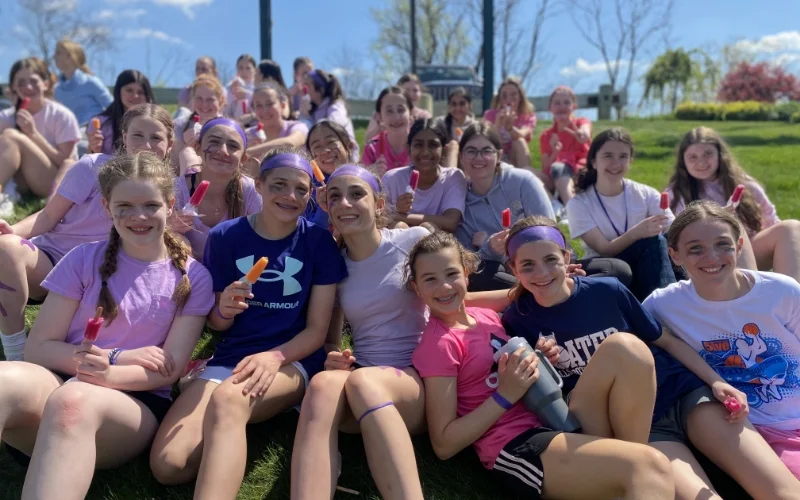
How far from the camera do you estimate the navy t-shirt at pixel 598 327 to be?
3.12 metres

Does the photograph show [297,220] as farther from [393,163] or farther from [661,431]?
[393,163]

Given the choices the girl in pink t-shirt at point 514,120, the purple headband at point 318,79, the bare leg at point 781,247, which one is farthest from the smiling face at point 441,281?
the purple headband at point 318,79

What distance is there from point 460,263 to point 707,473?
4.89ft

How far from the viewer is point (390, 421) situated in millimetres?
2771

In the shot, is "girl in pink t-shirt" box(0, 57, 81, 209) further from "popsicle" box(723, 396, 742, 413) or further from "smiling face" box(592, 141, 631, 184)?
"popsicle" box(723, 396, 742, 413)

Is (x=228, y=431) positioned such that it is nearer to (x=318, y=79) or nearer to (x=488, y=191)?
(x=488, y=191)

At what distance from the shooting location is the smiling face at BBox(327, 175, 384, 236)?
339cm

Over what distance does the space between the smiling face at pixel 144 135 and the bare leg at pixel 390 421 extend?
2.12 metres

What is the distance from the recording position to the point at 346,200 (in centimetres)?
339

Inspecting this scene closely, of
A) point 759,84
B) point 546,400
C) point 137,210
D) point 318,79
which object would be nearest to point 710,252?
point 546,400

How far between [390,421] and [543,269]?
1.03 metres

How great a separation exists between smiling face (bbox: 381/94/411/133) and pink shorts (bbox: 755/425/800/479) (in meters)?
3.95

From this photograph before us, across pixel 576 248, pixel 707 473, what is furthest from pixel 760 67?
pixel 707 473

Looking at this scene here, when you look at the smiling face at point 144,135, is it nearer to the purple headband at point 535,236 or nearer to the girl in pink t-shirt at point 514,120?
the purple headband at point 535,236
